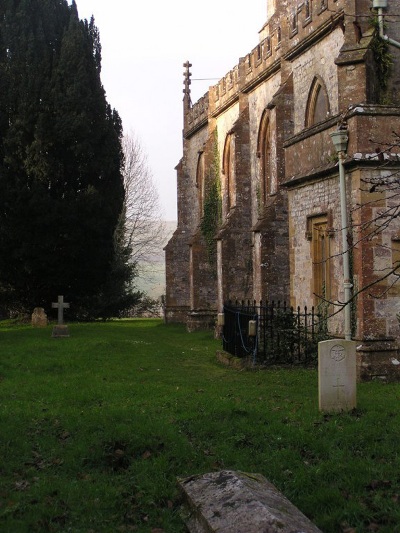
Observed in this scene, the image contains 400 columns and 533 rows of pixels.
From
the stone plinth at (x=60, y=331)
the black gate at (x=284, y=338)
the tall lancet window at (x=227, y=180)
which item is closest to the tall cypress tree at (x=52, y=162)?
the tall lancet window at (x=227, y=180)

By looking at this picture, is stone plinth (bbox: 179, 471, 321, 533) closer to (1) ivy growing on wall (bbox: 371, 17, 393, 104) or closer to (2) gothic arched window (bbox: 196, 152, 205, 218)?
(1) ivy growing on wall (bbox: 371, 17, 393, 104)

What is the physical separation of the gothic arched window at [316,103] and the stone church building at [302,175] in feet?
0.11

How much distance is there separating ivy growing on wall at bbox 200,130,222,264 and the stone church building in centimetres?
4

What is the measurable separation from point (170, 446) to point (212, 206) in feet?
70.0

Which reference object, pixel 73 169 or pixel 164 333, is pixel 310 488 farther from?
pixel 73 169

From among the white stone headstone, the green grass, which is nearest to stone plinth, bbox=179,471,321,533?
the green grass

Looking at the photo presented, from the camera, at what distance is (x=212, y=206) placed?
95.5ft

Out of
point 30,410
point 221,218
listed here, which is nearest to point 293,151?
point 30,410

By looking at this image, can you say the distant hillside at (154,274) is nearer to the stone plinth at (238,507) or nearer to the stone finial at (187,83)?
the stone finial at (187,83)

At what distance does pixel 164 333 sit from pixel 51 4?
43.1 feet

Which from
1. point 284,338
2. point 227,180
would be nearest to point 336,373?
point 284,338

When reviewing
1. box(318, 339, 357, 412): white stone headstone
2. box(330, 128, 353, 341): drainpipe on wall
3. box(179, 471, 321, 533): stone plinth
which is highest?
box(330, 128, 353, 341): drainpipe on wall

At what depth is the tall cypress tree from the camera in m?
25.2

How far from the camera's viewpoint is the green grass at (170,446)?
6359mm
